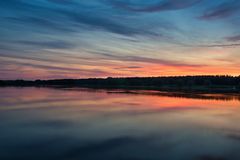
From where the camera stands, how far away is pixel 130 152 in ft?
24.2

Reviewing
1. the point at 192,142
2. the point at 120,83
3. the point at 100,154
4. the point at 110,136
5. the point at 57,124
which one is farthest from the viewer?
the point at 120,83

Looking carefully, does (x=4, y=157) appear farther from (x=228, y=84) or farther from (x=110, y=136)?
(x=228, y=84)

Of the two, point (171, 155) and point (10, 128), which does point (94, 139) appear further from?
point (10, 128)

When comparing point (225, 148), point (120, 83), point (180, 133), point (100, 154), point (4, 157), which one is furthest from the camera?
point (120, 83)

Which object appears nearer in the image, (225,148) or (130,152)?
(130,152)

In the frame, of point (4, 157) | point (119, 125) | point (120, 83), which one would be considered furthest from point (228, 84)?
point (4, 157)

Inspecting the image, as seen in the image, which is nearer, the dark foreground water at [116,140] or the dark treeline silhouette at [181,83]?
the dark foreground water at [116,140]

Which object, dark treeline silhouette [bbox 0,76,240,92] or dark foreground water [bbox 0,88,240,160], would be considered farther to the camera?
dark treeline silhouette [bbox 0,76,240,92]

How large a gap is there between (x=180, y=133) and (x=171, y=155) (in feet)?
10.4

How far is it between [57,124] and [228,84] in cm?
7674

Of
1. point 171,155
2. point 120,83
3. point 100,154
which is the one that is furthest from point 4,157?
point 120,83

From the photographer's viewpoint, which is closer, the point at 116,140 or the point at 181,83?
the point at 116,140

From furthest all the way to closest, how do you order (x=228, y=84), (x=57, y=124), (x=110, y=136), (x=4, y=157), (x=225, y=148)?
(x=228, y=84), (x=57, y=124), (x=110, y=136), (x=225, y=148), (x=4, y=157)

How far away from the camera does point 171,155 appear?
7.22m
